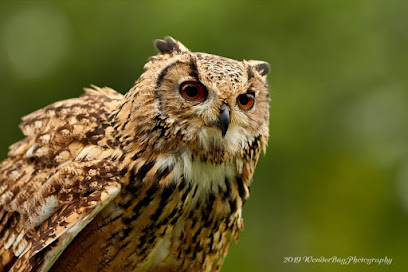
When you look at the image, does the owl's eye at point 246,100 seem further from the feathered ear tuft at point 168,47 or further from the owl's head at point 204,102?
the feathered ear tuft at point 168,47

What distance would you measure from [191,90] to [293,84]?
4306 millimetres

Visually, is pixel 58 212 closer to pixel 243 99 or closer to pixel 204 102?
pixel 204 102

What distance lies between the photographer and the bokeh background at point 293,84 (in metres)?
6.02

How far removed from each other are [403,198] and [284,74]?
2.16m

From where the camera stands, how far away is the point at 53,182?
9.51 feet

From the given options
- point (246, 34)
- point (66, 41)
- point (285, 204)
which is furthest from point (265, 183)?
point (66, 41)

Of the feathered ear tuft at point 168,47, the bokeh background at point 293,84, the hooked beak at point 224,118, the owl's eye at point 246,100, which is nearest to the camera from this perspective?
the hooked beak at point 224,118

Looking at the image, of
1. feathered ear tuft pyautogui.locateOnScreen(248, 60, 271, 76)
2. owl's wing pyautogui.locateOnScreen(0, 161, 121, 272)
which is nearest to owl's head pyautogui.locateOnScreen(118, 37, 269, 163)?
feathered ear tuft pyautogui.locateOnScreen(248, 60, 271, 76)

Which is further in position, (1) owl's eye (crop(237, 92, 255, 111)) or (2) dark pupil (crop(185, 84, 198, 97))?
(1) owl's eye (crop(237, 92, 255, 111))

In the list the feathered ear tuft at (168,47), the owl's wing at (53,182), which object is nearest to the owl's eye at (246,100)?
the feathered ear tuft at (168,47)

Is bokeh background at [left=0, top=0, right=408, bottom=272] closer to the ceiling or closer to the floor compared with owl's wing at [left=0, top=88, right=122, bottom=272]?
closer to the floor

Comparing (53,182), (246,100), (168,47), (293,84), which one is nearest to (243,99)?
(246,100)

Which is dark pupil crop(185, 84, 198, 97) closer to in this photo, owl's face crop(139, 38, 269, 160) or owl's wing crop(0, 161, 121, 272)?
owl's face crop(139, 38, 269, 160)

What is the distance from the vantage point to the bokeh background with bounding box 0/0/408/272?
602 cm
